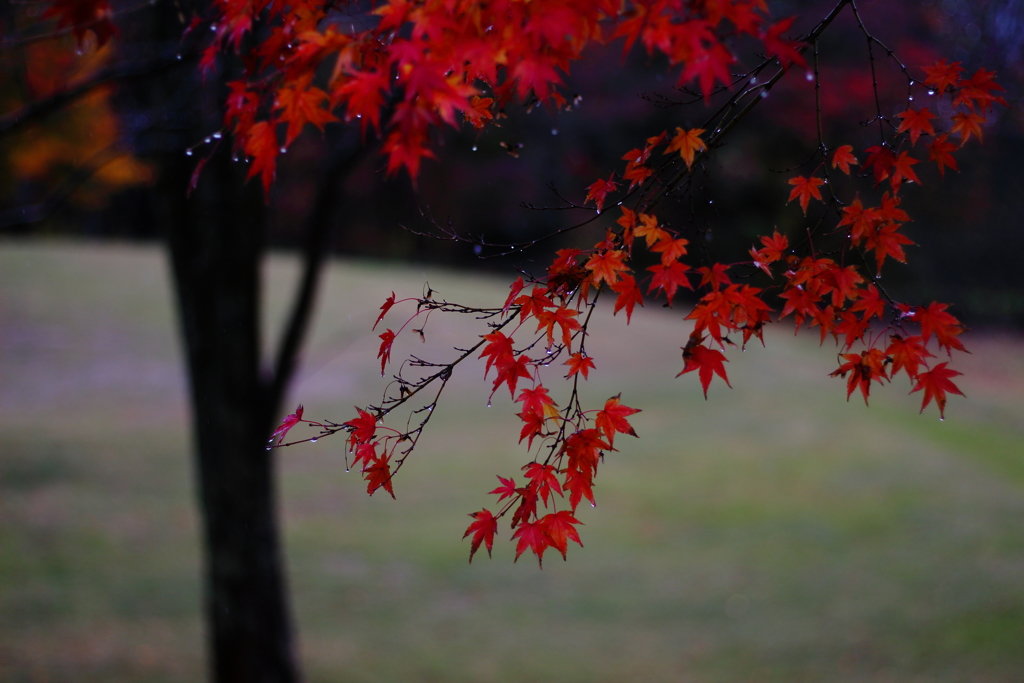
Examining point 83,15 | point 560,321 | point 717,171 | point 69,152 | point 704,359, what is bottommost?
point 704,359

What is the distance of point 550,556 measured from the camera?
22.6 ft

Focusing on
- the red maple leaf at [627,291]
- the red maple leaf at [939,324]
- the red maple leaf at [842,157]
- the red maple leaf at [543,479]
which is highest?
the red maple leaf at [842,157]

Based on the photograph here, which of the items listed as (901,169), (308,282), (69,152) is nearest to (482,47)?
(901,169)

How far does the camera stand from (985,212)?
1526 cm

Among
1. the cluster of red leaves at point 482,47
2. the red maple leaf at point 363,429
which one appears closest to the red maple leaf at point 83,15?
the cluster of red leaves at point 482,47

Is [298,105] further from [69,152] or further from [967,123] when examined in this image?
[69,152]

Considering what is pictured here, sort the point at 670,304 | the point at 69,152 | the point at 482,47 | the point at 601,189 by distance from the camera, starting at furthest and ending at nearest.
A: 1. the point at 69,152
2. the point at 601,189
3. the point at 670,304
4. the point at 482,47

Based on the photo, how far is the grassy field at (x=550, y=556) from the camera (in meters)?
5.34

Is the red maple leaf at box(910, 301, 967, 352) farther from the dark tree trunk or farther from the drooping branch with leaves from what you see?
the dark tree trunk

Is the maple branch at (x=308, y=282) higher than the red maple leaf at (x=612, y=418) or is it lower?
higher

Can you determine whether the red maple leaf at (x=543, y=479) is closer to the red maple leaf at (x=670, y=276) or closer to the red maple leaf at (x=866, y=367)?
the red maple leaf at (x=670, y=276)

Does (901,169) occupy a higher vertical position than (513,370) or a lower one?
higher

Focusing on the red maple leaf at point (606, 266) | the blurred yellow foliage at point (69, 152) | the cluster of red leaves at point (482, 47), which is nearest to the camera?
the cluster of red leaves at point (482, 47)

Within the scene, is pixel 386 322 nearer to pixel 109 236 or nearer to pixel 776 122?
pixel 776 122
